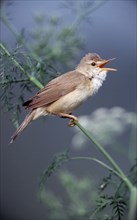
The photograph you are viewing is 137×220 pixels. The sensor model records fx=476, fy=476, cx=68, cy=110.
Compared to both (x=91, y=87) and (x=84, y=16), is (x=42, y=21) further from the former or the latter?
(x=91, y=87)

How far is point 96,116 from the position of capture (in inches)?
48.9

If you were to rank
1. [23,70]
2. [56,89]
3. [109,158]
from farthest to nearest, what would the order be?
[56,89] → [23,70] → [109,158]

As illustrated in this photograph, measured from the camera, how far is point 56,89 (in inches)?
68.2

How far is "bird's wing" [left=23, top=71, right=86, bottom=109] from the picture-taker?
165 cm

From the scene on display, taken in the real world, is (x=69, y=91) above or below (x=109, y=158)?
above

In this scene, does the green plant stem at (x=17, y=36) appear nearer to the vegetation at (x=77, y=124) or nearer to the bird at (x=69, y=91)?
the vegetation at (x=77, y=124)

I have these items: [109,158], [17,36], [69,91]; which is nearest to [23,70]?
[17,36]

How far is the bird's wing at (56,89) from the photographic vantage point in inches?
65.0

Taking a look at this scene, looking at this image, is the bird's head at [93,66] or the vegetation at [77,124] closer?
the vegetation at [77,124]

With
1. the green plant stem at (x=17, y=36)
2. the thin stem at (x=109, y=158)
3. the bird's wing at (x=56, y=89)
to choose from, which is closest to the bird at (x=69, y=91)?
the bird's wing at (x=56, y=89)

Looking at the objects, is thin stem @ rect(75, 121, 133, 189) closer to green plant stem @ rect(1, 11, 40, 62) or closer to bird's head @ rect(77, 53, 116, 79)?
green plant stem @ rect(1, 11, 40, 62)

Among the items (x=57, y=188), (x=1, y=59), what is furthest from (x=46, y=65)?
(x=57, y=188)

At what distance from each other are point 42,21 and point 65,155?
0.58 m

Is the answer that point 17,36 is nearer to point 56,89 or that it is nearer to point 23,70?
point 23,70
